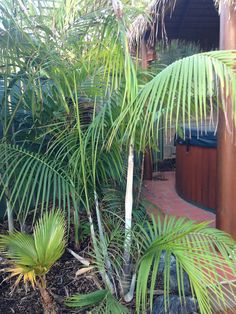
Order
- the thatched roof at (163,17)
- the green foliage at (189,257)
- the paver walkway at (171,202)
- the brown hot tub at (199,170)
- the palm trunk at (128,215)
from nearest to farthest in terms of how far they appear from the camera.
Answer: the green foliage at (189,257) < the palm trunk at (128,215) < the thatched roof at (163,17) < the paver walkway at (171,202) < the brown hot tub at (199,170)

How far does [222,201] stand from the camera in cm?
294

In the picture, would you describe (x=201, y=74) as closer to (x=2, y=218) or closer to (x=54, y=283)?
(x=54, y=283)

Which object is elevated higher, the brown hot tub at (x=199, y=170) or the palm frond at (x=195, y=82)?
the palm frond at (x=195, y=82)

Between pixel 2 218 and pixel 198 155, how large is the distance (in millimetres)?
2748

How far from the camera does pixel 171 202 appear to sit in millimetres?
4906

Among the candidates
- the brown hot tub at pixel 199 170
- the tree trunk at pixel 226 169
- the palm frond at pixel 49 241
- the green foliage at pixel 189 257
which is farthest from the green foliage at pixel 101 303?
the brown hot tub at pixel 199 170

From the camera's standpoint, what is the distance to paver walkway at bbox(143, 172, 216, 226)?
14.1 feet

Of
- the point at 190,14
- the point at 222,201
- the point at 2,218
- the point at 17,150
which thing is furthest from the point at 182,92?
the point at 190,14

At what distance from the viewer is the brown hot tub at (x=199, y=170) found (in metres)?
4.45

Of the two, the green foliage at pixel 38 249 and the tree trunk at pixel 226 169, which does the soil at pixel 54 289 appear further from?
the tree trunk at pixel 226 169

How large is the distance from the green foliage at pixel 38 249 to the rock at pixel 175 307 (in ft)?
2.81

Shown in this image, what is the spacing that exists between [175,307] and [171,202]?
8.78 ft

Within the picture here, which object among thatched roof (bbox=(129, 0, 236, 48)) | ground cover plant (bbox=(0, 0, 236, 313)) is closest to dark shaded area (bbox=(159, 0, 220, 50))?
thatched roof (bbox=(129, 0, 236, 48))

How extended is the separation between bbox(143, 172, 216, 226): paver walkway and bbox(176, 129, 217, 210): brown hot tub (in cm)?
13
